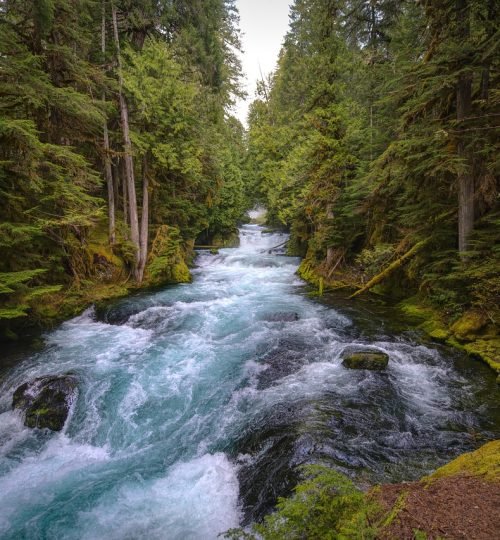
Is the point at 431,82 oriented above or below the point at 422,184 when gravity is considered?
above

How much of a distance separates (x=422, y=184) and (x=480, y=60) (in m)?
3.22

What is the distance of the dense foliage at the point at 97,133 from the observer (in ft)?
27.8

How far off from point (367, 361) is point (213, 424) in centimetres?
369

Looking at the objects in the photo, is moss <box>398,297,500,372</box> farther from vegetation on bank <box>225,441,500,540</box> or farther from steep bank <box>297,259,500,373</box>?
vegetation on bank <box>225,441,500,540</box>

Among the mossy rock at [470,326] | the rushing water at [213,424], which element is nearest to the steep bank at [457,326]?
the mossy rock at [470,326]

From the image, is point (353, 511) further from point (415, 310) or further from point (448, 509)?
point (415, 310)

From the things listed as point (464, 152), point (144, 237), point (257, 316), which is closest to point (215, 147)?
point (144, 237)

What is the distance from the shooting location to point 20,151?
814 centimetres

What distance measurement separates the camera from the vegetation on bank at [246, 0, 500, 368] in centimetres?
760

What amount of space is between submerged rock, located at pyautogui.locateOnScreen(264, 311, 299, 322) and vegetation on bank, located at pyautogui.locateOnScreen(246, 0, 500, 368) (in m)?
3.26

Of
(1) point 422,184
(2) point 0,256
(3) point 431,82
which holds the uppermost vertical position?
(3) point 431,82

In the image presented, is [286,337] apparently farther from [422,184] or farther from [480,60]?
[480,60]

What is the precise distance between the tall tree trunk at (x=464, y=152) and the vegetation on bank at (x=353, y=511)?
649 centimetres

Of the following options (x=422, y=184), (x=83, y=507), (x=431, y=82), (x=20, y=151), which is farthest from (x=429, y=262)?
(x=20, y=151)
